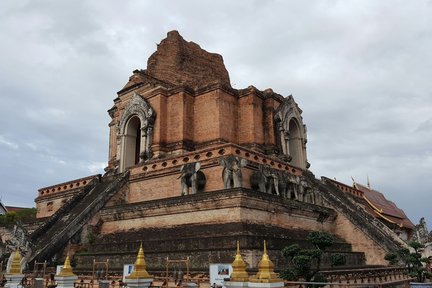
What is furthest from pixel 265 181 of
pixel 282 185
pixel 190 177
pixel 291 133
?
pixel 291 133

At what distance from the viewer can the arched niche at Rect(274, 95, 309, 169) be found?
2638cm

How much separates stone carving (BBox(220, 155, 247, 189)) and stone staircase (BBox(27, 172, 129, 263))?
6.48 metres

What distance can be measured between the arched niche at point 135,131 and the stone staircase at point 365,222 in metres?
10.4

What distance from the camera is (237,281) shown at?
8.11m

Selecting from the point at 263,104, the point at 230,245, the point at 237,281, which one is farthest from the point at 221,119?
the point at 237,281

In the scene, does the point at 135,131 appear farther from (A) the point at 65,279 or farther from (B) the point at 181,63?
(A) the point at 65,279

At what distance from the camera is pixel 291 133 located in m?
29.2

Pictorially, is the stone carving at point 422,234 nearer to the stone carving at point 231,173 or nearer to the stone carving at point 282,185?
the stone carving at point 282,185

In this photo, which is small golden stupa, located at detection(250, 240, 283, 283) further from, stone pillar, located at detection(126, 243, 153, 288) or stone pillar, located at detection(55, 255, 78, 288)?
stone pillar, located at detection(55, 255, 78, 288)

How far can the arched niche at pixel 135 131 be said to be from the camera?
1005 inches

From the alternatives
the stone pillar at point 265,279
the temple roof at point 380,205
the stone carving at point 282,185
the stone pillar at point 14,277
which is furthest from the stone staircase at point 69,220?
the temple roof at point 380,205

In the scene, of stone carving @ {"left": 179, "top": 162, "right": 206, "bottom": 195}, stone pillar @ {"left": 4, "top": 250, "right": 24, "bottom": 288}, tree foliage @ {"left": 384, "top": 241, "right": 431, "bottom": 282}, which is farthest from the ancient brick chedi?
stone pillar @ {"left": 4, "top": 250, "right": 24, "bottom": 288}

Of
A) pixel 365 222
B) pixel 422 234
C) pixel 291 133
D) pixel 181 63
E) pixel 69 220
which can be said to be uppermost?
pixel 181 63

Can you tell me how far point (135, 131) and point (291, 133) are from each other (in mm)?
10578
